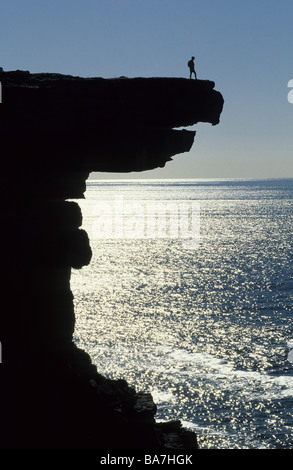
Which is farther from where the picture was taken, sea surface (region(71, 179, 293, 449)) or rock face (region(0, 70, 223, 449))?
sea surface (region(71, 179, 293, 449))

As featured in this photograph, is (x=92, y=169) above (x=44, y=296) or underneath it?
above

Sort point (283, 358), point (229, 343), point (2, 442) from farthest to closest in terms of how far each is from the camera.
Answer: point (229, 343)
point (283, 358)
point (2, 442)

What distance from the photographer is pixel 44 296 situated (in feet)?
81.9

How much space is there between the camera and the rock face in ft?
74.8

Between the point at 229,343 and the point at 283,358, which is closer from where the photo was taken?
the point at 283,358

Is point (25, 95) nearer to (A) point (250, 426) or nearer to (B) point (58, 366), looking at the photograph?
(B) point (58, 366)

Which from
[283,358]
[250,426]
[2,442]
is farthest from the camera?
[283,358]

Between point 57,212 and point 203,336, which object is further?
point 203,336

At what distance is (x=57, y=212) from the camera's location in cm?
2544

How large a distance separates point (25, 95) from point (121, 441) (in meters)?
15.7

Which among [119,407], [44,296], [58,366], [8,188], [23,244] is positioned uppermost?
[8,188]

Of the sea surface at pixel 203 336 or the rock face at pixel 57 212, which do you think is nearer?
the rock face at pixel 57 212

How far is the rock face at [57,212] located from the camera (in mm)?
22812
